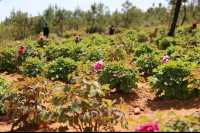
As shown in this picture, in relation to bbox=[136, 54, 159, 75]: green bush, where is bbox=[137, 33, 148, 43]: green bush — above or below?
above

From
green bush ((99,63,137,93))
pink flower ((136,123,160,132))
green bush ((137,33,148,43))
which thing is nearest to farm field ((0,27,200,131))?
green bush ((99,63,137,93))

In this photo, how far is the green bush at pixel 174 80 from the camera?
924 centimetres

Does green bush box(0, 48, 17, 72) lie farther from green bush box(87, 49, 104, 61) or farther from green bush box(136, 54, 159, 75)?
green bush box(136, 54, 159, 75)

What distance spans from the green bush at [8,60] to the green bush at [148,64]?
459cm

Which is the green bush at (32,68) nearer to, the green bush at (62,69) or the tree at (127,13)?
the green bush at (62,69)

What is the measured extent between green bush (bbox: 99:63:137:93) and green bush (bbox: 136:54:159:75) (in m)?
1.77

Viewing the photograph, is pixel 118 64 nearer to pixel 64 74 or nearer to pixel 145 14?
pixel 64 74

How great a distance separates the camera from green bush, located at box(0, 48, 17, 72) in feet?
48.6

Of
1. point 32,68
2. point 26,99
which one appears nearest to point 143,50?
point 32,68

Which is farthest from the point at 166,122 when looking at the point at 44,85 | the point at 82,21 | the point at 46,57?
the point at 82,21

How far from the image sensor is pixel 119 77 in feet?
31.8

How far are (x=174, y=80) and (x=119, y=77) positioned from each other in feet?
3.70

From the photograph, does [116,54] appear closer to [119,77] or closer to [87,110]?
[119,77]

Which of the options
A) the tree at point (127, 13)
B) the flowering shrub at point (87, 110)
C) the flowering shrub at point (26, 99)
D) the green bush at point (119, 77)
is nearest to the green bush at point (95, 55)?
the green bush at point (119, 77)
